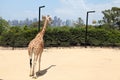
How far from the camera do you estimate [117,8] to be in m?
38.6

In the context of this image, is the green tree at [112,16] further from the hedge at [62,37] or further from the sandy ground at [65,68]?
the sandy ground at [65,68]

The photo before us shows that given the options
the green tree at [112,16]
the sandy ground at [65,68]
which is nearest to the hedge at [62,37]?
the sandy ground at [65,68]

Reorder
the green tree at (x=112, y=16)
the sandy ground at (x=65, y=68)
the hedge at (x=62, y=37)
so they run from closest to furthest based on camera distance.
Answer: the sandy ground at (x=65, y=68) < the hedge at (x=62, y=37) < the green tree at (x=112, y=16)

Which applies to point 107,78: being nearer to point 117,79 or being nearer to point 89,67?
point 117,79

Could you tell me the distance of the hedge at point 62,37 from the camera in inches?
782

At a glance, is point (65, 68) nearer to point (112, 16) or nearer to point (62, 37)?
point (62, 37)

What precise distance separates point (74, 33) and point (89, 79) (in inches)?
467

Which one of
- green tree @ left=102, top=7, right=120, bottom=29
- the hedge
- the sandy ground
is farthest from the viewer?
green tree @ left=102, top=7, right=120, bottom=29

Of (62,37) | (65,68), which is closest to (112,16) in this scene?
(62,37)

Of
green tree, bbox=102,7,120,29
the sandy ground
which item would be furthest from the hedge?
green tree, bbox=102,7,120,29

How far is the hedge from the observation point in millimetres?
19875

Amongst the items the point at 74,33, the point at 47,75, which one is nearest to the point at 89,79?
the point at 47,75

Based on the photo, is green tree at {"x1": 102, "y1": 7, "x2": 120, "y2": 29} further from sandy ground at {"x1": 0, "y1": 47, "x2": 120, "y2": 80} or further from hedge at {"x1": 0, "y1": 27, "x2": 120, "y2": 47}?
sandy ground at {"x1": 0, "y1": 47, "x2": 120, "y2": 80}

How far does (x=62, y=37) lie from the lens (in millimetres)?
21234
